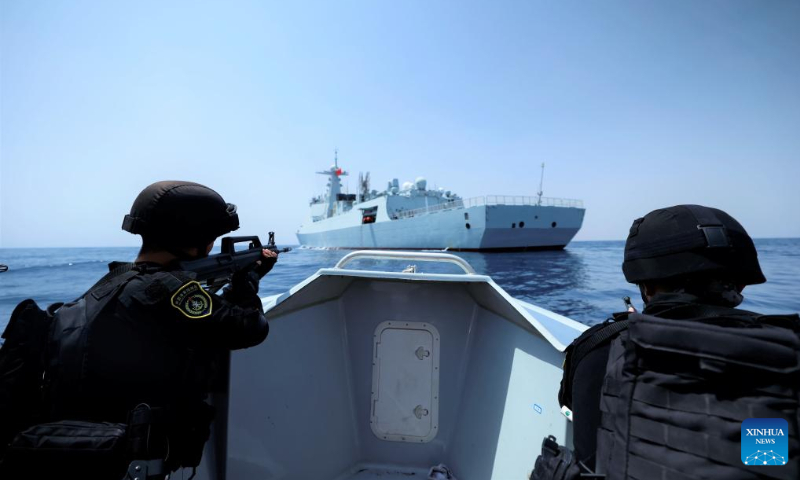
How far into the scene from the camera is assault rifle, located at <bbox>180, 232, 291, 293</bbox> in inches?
63.9

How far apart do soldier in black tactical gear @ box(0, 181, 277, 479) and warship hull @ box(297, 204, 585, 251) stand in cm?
2518

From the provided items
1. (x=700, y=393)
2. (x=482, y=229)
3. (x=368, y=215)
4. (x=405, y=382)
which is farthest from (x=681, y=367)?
(x=368, y=215)

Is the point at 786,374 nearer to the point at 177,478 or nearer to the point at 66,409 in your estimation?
the point at 66,409

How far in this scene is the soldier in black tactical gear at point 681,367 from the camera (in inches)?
31.1

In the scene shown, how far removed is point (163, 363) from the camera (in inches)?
51.6

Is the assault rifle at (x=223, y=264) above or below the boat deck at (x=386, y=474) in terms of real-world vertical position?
above

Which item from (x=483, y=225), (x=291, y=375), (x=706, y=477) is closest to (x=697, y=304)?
(x=706, y=477)

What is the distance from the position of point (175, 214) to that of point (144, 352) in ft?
1.79

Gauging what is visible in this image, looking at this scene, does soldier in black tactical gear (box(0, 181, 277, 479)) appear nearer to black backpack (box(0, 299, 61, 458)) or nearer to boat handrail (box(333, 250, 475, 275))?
black backpack (box(0, 299, 61, 458))

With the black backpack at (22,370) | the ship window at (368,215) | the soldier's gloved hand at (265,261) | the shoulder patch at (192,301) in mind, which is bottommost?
the black backpack at (22,370)

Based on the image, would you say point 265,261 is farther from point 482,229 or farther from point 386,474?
point 482,229

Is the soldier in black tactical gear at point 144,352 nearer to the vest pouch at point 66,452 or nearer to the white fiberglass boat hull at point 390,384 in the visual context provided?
the vest pouch at point 66,452

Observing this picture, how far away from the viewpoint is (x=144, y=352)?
4.17 feet

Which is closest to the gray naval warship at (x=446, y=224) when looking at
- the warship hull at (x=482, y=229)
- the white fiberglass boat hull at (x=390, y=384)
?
the warship hull at (x=482, y=229)
